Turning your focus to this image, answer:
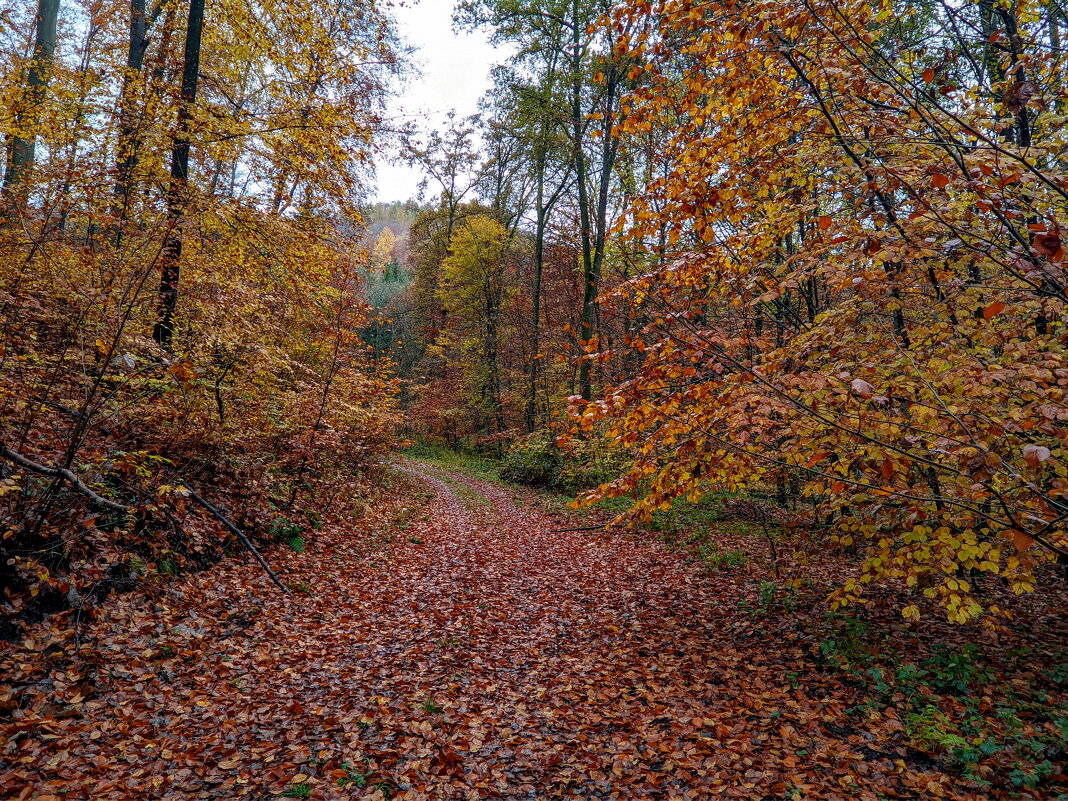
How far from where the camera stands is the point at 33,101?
28.0ft

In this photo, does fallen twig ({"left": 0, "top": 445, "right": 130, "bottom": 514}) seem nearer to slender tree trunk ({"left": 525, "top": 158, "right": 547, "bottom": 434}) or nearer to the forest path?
the forest path

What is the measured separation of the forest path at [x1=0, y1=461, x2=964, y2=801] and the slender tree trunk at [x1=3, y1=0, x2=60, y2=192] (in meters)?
7.72

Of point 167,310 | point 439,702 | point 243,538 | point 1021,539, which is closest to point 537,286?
point 167,310

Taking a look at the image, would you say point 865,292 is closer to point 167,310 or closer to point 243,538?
point 243,538

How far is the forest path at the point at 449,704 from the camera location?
3.74 metres

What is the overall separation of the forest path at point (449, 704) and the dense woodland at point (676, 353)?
0.10 m

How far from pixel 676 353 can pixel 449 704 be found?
4.05m

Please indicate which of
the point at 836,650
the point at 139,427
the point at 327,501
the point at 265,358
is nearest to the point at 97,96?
the point at 265,358

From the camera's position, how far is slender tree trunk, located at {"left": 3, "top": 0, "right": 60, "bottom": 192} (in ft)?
26.9

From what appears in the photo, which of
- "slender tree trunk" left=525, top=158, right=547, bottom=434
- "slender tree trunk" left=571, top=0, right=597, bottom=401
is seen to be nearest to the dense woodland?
"slender tree trunk" left=571, top=0, right=597, bottom=401

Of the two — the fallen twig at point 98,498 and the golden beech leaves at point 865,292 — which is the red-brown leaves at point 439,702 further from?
the golden beech leaves at point 865,292

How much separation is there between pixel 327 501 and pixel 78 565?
5.08m

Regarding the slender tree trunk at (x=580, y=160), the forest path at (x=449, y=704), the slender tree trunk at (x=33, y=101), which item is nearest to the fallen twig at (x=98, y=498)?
the forest path at (x=449, y=704)

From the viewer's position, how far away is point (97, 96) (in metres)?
9.67
